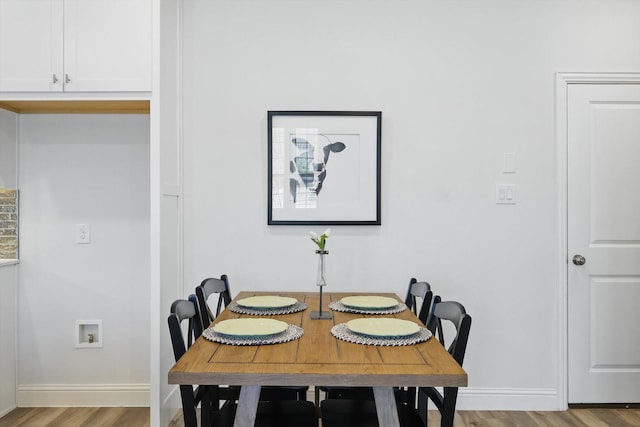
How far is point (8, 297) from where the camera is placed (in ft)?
9.16

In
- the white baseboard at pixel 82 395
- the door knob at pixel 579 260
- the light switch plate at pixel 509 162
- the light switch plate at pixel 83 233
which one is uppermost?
the light switch plate at pixel 509 162

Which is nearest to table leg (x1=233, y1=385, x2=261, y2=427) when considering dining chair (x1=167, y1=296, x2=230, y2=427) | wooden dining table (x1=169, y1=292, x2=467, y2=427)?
wooden dining table (x1=169, y1=292, x2=467, y2=427)

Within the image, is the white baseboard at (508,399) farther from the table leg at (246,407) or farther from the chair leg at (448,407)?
the table leg at (246,407)

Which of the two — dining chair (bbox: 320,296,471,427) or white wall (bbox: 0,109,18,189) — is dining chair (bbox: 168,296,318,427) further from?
white wall (bbox: 0,109,18,189)

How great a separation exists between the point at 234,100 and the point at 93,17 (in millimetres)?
846

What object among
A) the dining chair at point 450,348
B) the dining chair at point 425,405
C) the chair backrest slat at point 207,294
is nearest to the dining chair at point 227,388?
the chair backrest slat at point 207,294

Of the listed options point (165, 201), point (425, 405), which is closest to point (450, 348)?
point (425, 405)

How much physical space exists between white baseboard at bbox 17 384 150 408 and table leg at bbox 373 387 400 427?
1.92 meters

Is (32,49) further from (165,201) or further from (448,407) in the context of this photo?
(448,407)

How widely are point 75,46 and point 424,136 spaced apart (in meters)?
1.99

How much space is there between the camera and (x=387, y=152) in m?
2.88

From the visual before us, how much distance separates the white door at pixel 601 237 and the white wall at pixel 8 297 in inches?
132

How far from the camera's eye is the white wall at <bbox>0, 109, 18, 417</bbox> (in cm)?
274

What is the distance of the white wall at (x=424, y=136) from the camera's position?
2871 millimetres
